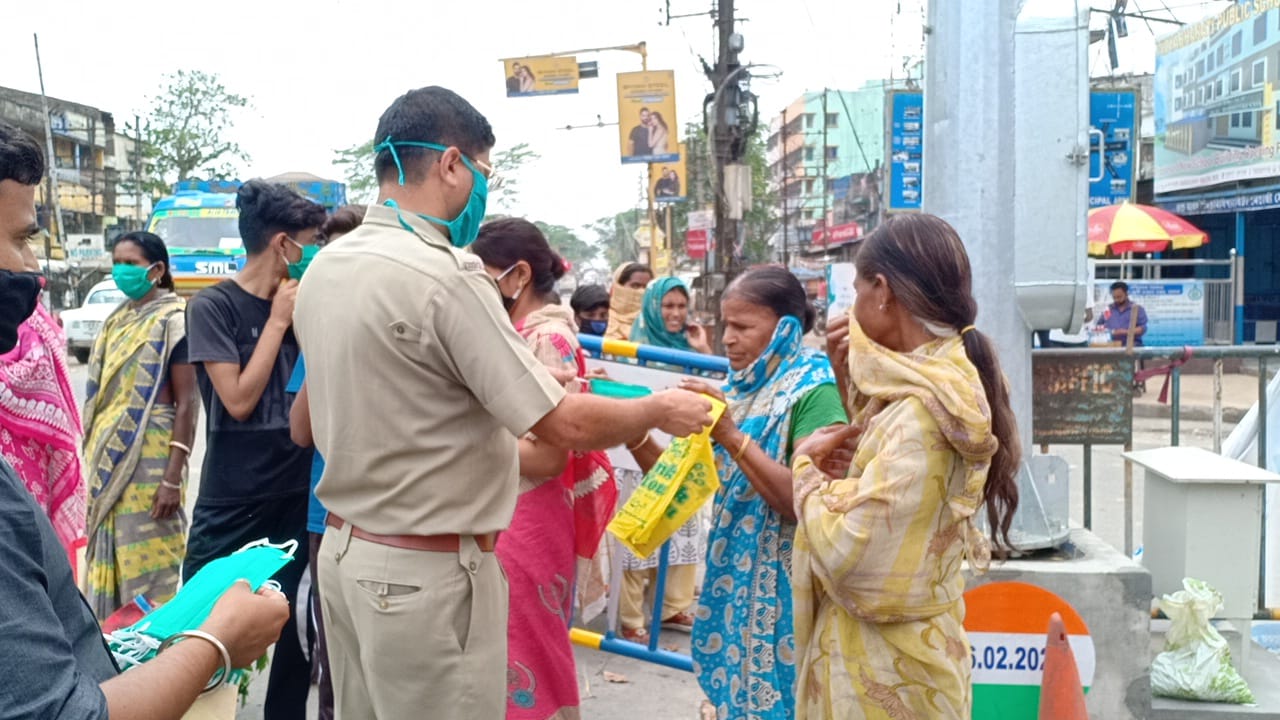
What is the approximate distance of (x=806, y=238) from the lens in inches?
2447

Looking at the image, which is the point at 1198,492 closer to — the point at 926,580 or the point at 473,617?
the point at 926,580

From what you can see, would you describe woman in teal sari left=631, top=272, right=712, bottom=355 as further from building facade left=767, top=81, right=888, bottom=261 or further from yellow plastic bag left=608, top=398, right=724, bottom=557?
building facade left=767, top=81, right=888, bottom=261

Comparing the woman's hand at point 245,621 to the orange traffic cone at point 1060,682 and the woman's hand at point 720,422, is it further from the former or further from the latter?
the orange traffic cone at point 1060,682

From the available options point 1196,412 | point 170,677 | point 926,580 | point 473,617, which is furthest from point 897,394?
point 1196,412

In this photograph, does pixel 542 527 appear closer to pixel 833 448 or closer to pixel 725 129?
pixel 833 448

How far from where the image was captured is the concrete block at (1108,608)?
3615mm

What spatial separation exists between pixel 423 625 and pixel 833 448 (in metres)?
1.04

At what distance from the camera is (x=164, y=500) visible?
4152 millimetres

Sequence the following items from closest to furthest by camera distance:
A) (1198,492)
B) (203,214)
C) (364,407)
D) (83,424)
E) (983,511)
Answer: (364,407) < (983,511) < (1198,492) < (83,424) < (203,214)

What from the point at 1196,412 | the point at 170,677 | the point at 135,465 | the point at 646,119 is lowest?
the point at 1196,412

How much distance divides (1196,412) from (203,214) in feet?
54.6

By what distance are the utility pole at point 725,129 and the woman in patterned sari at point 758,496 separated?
45.8ft

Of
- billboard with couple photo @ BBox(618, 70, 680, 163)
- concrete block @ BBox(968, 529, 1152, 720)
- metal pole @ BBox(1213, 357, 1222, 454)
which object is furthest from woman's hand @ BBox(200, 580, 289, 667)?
billboard with couple photo @ BBox(618, 70, 680, 163)

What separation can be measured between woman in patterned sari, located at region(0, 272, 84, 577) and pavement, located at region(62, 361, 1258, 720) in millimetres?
1383
